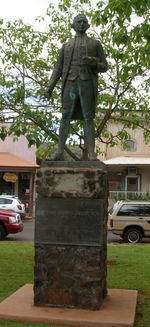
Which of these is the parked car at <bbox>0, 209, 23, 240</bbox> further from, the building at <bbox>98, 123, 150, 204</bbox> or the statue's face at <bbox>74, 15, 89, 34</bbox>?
the building at <bbox>98, 123, 150, 204</bbox>

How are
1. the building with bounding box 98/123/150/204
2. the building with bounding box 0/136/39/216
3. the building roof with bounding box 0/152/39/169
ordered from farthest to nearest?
1. the building with bounding box 0/136/39/216
2. the building roof with bounding box 0/152/39/169
3. the building with bounding box 98/123/150/204

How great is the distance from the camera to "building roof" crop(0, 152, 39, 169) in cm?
2788

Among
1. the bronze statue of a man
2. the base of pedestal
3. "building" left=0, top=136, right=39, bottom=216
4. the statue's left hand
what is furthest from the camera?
"building" left=0, top=136, right=39, bottom=216

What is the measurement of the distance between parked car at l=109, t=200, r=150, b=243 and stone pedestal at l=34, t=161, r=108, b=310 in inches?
416

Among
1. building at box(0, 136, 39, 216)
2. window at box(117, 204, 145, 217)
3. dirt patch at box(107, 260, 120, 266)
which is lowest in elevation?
dirt patch at box(107, 260, 120, 266)

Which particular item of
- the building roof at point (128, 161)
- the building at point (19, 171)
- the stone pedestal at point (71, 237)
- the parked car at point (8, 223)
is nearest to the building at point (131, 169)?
the building roof at point (128, 161)

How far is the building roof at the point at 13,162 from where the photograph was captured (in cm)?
2788

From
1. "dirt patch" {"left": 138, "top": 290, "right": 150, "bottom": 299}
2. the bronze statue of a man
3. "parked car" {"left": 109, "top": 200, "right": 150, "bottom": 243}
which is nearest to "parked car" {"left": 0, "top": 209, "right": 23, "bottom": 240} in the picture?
"parked car" {"left": 109, "top": 200, "right": 150, "bottom": 243}

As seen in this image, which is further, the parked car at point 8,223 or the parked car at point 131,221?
the parked car at point 131,221

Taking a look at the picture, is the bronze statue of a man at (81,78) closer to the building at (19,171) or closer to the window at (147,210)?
the window at (147,210)

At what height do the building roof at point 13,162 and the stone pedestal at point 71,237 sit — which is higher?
the building roof at point 13,162

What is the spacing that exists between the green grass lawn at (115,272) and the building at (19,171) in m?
15.2

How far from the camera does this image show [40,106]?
1258cm

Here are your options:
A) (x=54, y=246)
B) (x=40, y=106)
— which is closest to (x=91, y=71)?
(x=54, y=246)
